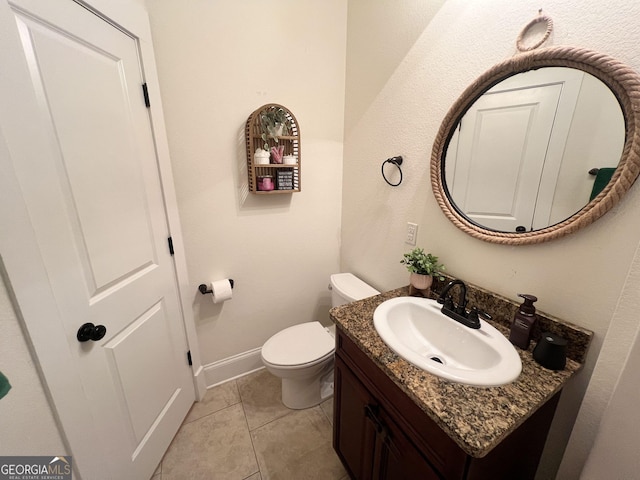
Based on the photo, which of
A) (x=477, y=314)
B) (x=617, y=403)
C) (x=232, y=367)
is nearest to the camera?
(x=617, y=403)

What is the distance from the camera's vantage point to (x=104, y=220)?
91cm

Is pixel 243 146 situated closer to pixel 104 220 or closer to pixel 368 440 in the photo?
pixel 104 220

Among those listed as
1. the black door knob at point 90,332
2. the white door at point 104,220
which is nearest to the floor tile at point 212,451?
the white door at point 104,220

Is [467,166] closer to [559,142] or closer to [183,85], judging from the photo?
[559,142]

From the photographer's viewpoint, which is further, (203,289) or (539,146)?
(203,289)

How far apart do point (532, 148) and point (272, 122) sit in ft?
4.00

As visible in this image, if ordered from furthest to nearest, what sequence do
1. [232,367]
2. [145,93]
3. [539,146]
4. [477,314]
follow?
[232,367] → [145,93] → [477,314] → [539,146]

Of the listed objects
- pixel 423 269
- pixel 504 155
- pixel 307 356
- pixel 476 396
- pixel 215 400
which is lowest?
pixel 215 400

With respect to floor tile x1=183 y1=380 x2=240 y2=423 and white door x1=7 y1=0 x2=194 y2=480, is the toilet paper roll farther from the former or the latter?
floor tile x1=183 y1=380 x2=240 y2=423

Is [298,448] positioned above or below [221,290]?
below

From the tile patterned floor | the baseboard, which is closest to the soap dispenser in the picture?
the tile patterned floor

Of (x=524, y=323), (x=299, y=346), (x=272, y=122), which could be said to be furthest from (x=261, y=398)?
(x=272, y=122)

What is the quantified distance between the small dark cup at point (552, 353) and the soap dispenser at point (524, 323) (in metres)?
0.06

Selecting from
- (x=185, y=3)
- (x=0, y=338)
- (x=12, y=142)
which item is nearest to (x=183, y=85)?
(x=185, y=3)
